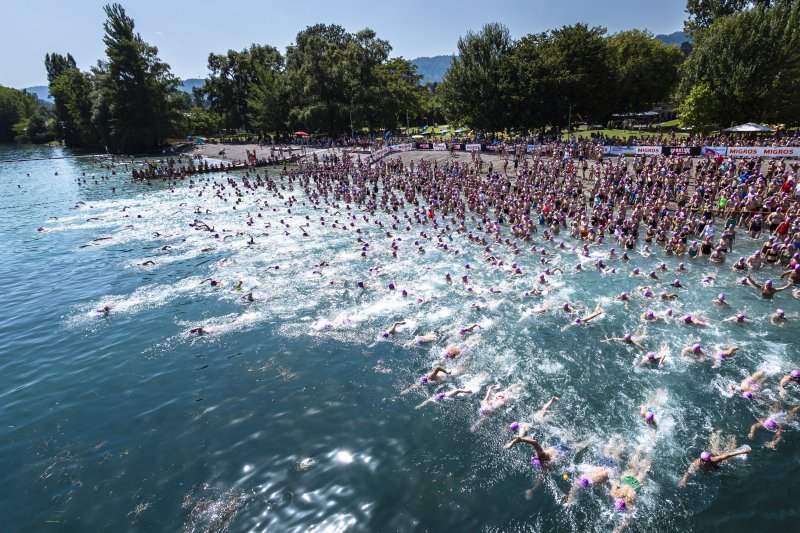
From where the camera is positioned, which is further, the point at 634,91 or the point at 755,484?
the point at 634,91

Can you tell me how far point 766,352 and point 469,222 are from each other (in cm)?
1633

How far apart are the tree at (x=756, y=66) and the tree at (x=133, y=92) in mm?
85030

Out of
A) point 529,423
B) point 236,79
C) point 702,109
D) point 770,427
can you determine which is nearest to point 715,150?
point 702,109

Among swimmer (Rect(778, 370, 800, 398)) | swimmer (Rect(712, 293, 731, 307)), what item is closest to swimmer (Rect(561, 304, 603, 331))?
swimmer (Rect(712, 293, 731, 307))

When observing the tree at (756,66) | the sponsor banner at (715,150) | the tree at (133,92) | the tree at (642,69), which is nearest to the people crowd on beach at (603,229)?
the sponsor banner at (715,150)

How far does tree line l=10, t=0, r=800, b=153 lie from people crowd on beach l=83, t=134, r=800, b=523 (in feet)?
40.4

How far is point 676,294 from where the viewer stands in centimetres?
1570

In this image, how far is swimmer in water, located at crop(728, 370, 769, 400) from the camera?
10.7 m

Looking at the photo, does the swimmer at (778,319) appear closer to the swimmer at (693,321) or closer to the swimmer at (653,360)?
the swimmer at (693,321)

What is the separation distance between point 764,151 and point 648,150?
7024mm

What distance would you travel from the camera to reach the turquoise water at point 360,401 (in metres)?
8.50

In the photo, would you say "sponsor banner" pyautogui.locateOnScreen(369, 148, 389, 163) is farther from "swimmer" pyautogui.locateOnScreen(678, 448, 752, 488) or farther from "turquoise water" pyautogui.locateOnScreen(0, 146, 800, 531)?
"swimmer" pyautogui.locateOnScreen(678, 448, 752, 488)

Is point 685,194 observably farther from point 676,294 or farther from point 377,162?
point 377,162

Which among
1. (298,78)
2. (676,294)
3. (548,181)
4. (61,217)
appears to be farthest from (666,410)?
(298,78)
